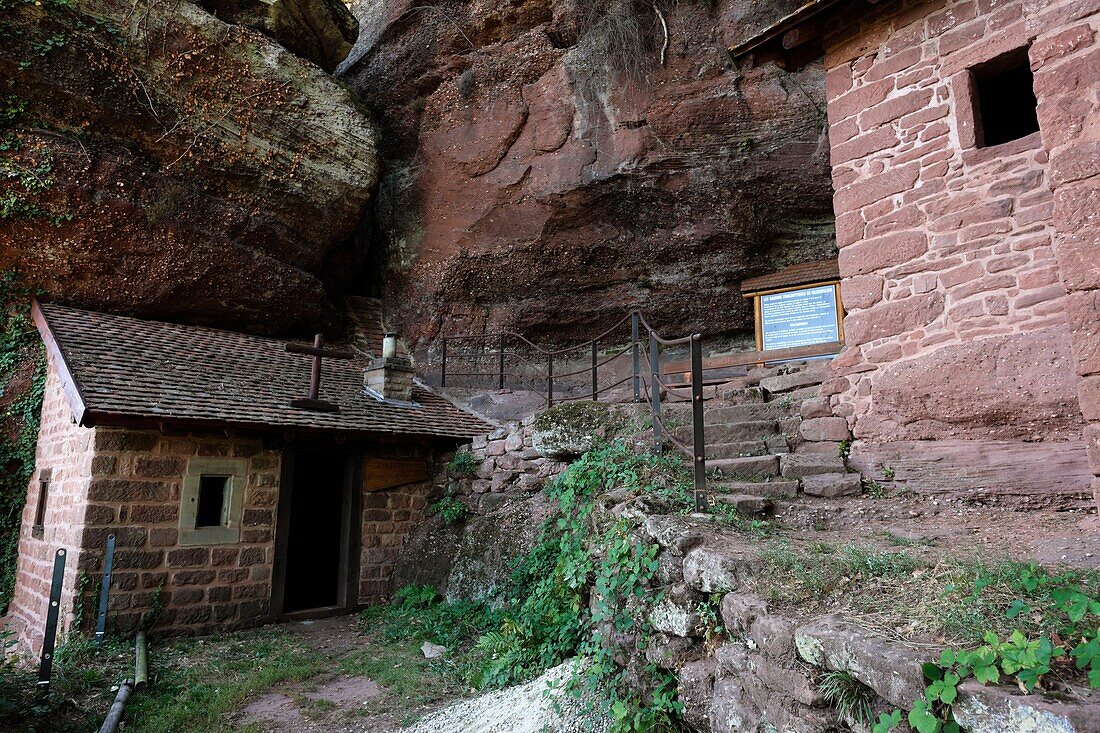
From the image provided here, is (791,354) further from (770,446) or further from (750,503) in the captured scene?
(750,503)

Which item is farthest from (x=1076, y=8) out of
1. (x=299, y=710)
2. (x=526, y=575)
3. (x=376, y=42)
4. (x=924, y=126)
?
(x=376, y=42)

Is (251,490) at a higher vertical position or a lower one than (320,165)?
lower

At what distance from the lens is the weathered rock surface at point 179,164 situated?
8.69 m

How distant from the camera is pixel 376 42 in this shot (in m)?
12.1

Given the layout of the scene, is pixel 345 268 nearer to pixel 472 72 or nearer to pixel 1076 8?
pixel 472 72

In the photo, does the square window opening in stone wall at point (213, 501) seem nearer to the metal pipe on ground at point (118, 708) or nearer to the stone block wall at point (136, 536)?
the stone block wall at point (136, 536)

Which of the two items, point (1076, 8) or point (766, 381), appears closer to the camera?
point (1076, 8)

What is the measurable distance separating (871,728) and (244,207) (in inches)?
424

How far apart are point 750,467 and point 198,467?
19.3 ft

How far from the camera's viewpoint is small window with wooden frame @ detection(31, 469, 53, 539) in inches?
294

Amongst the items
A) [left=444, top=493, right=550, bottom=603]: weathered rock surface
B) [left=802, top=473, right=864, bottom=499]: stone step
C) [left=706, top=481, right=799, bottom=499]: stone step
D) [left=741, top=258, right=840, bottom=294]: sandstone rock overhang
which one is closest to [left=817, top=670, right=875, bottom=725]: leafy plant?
[left=706, top=481, right=799, bottom=499]: stone step

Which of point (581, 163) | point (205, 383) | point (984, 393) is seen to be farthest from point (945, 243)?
point (205, 383)

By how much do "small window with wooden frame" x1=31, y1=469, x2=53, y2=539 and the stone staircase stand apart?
23.8 feet

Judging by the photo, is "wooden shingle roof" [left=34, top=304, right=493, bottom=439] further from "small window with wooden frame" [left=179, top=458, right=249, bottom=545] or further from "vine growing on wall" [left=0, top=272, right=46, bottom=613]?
"small window with wooden frame" [left=179, top=458, right=249, bottom=545]
